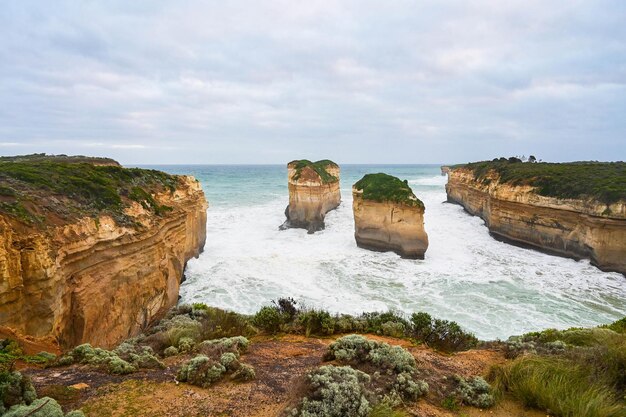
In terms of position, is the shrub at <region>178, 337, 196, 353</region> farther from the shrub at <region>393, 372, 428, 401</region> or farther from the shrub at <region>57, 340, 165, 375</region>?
the shrub at <region>393, 372, 428, 401</region>

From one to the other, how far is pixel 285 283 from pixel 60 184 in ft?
32.2

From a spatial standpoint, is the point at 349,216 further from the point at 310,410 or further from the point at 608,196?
the point at 310,410

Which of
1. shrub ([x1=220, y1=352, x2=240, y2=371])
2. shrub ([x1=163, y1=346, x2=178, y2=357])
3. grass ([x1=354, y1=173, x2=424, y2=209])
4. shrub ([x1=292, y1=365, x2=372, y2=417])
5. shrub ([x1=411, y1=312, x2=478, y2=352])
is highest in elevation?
grass ([x1=354, y1=173, x2=424, y2=209])

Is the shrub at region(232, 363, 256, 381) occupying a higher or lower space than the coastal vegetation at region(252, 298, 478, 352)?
higher

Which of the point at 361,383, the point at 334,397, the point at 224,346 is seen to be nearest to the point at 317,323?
the point at 224,346

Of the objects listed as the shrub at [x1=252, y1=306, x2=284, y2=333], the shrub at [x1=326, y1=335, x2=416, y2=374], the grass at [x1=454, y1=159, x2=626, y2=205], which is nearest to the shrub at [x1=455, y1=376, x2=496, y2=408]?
the shrub at [x1=326, y1=335, x2=416, y2=374]

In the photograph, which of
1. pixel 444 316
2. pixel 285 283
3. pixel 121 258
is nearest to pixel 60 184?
pixel 121 258

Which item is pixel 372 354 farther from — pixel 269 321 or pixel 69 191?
pixel 69 191

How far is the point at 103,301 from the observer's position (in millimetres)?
9070

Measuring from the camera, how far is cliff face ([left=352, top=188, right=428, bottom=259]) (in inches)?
819

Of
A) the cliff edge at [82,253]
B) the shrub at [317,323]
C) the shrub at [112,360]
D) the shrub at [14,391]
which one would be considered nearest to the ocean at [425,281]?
the cliff edge at [82,253]

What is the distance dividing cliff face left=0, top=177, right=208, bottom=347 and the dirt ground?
285 cm

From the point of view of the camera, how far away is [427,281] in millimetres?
17047

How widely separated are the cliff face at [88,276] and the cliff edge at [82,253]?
2 centimetres
